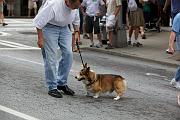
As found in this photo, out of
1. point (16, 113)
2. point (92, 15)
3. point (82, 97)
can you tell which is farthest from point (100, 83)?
point (92, 15)

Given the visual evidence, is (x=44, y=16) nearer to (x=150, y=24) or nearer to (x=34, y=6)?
(x=150, y=24)

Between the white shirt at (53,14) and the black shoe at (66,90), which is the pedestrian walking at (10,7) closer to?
the black shoe at (66,90)

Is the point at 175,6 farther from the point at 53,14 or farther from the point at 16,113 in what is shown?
the point at 16,113

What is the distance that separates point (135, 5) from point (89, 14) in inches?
62.7

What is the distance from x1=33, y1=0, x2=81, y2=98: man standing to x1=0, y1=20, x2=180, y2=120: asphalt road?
300mm

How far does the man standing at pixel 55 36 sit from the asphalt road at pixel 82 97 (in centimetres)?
30

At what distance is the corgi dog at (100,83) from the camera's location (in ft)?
28.8

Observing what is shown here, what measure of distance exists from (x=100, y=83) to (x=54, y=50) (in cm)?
91

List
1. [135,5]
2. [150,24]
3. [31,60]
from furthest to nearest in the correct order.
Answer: [150,24]
[135,5]
[31,60]

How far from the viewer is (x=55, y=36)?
28.6 feet

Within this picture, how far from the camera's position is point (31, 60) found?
13305mm

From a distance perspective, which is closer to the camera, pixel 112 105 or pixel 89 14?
pixel 112 105

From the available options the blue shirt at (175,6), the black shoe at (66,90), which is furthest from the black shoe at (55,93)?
the blue shirt at (175,6)

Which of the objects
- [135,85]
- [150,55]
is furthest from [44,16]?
[150,55]
